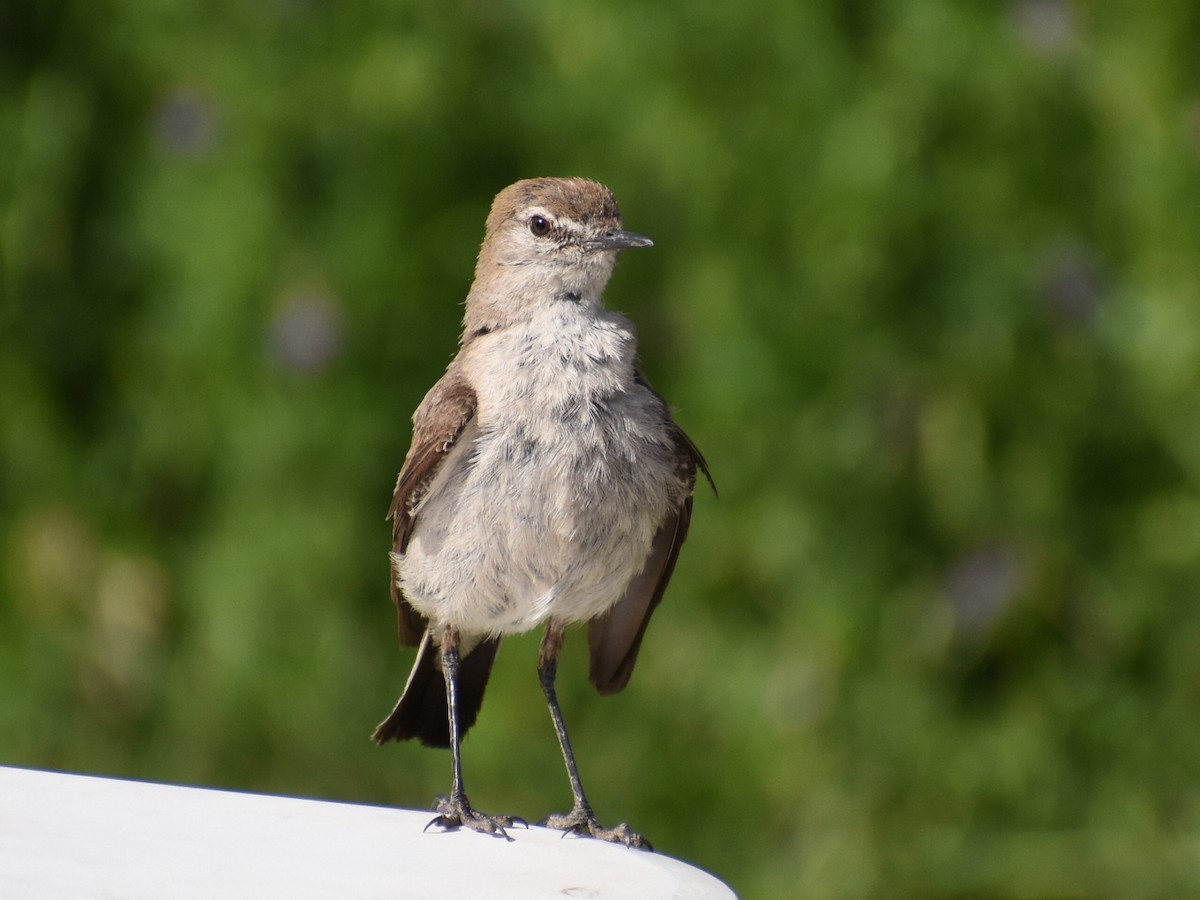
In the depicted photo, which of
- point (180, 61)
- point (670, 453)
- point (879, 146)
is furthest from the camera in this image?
point (180, 61)

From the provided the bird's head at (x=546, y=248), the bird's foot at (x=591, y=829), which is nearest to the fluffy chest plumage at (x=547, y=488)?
the bird's head at (x=546, y=248)

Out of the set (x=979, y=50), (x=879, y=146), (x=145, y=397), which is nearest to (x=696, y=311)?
(x=879, y=146)

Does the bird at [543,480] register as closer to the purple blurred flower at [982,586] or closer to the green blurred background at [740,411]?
the green blurred background at [740,411]

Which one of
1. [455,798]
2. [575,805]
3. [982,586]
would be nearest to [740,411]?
[982,586]

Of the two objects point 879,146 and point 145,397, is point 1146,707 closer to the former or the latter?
point 879,146

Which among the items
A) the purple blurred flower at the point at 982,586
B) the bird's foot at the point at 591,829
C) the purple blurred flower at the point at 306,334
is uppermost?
the purple blurred flower at the point at 306,334

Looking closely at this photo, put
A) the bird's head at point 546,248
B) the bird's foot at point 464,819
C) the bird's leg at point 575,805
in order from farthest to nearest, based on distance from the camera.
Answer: the bird's head at point 546,248 < the bird's leg at point 575,805 < the bird's foot at point 464,819
